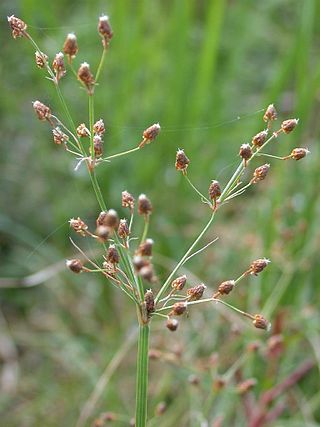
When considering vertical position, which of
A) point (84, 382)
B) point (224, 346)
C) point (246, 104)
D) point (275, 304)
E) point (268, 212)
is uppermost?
point (246, 104)

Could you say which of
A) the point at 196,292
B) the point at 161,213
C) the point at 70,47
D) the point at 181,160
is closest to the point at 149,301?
the point at 196,292

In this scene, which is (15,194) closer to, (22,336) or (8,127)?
(8,127)

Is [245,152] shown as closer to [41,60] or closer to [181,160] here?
[181,160]

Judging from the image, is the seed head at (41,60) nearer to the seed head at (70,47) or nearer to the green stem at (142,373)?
the seed head at (70,47)

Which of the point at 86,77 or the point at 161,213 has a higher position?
the point at 86,77

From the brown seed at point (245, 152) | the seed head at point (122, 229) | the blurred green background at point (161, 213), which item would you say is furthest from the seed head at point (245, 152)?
the blurred green background at point (161, 213)

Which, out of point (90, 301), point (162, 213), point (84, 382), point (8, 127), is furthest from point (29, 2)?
point (84, 382)
